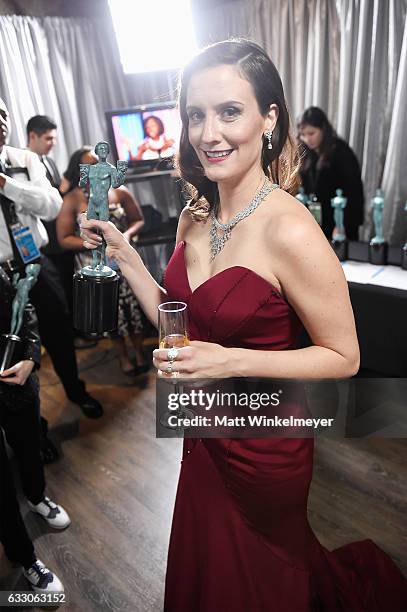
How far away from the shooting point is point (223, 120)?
3.67ft

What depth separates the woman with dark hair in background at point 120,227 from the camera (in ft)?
11.1

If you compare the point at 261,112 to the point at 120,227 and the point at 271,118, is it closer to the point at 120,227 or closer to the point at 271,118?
the point at 271,118

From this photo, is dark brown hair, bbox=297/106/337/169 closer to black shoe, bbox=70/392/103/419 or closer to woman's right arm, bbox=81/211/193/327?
black shoe, bbox=70/392/103/419

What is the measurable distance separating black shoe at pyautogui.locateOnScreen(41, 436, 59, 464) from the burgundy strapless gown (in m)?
1.37

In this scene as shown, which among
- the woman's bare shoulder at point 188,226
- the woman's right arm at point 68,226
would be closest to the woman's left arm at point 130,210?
the woman's right arm at point 68,226

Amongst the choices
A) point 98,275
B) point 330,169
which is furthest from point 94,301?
point 330,169

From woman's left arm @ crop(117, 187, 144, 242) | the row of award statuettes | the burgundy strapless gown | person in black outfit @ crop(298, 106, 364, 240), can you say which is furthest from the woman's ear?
woman's left arm @ crop(117, 187, 144, 242)

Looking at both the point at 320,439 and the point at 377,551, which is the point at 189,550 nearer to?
the point at 377,551

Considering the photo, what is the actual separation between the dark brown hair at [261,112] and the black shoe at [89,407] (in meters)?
2.02

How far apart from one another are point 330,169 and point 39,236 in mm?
1990

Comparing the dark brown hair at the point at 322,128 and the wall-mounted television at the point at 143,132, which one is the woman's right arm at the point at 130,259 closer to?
the dark brown hair at the point at 322,128

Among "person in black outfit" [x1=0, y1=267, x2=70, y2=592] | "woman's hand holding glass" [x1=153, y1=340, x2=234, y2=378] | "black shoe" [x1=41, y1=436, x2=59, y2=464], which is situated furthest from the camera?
"black shoe" [x1=41, y1=436, x2=59, y2=464]

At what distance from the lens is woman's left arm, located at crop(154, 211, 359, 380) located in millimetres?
1091

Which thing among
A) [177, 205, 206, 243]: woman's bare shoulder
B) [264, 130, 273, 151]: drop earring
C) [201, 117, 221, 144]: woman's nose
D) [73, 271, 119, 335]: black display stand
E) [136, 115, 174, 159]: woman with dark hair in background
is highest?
[201, 117, 221, 144]: woman's nose
